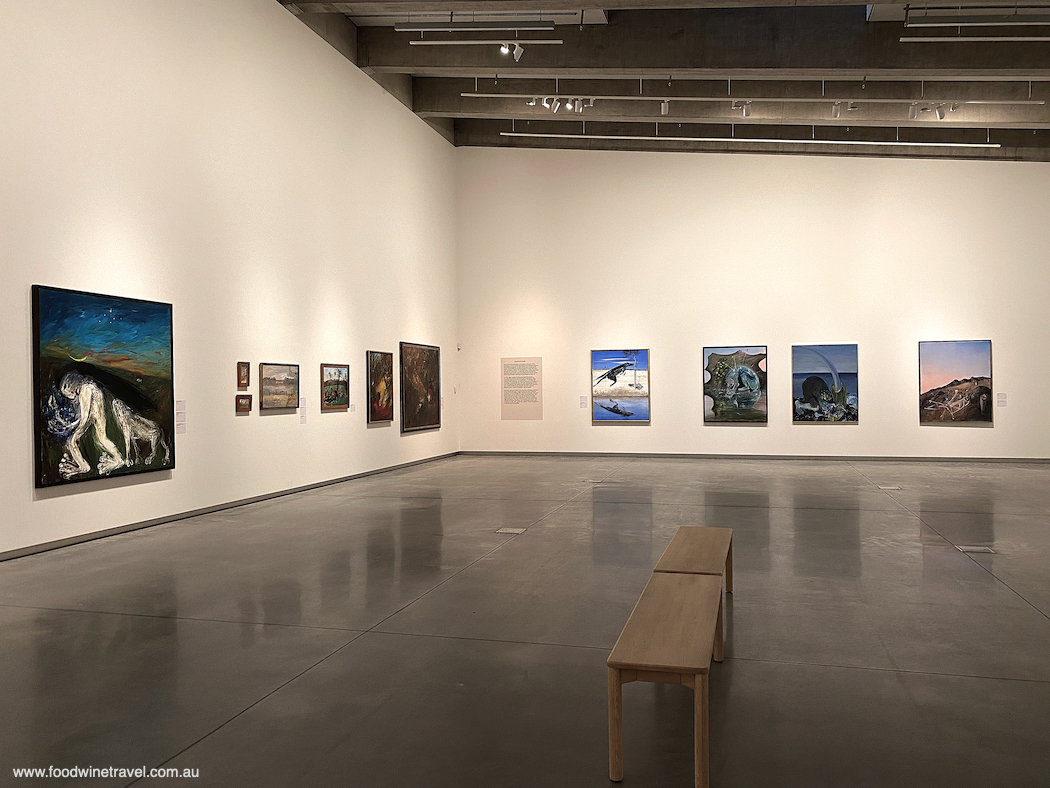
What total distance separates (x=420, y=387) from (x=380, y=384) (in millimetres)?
2323

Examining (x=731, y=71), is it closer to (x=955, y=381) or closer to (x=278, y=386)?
(x=955, y=381)

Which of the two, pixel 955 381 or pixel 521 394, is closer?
pixel 955 381

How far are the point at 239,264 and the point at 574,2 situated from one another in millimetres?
7009

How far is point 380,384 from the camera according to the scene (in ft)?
60.8

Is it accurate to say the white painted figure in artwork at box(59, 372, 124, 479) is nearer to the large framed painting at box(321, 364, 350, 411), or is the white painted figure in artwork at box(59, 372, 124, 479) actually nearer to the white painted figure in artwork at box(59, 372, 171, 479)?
the white painted figure in artwork at box(59, 372, 171, 479)

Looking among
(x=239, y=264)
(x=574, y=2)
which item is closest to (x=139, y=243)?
(x=239, y=264)

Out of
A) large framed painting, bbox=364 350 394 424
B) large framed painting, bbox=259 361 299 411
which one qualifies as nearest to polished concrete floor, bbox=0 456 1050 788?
large framed painting, bbox=259 361 299 411

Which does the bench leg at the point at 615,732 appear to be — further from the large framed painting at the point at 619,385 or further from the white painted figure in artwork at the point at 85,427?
the large framed painting at the point at 619,385

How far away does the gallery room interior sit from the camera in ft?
15.6

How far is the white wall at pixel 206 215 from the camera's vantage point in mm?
9719

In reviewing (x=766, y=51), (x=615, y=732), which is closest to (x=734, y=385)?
(x=766, y=51)

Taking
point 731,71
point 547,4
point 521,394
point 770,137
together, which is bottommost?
point 521,394

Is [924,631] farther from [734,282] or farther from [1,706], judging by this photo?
[734,282]

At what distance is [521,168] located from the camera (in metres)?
23.1
